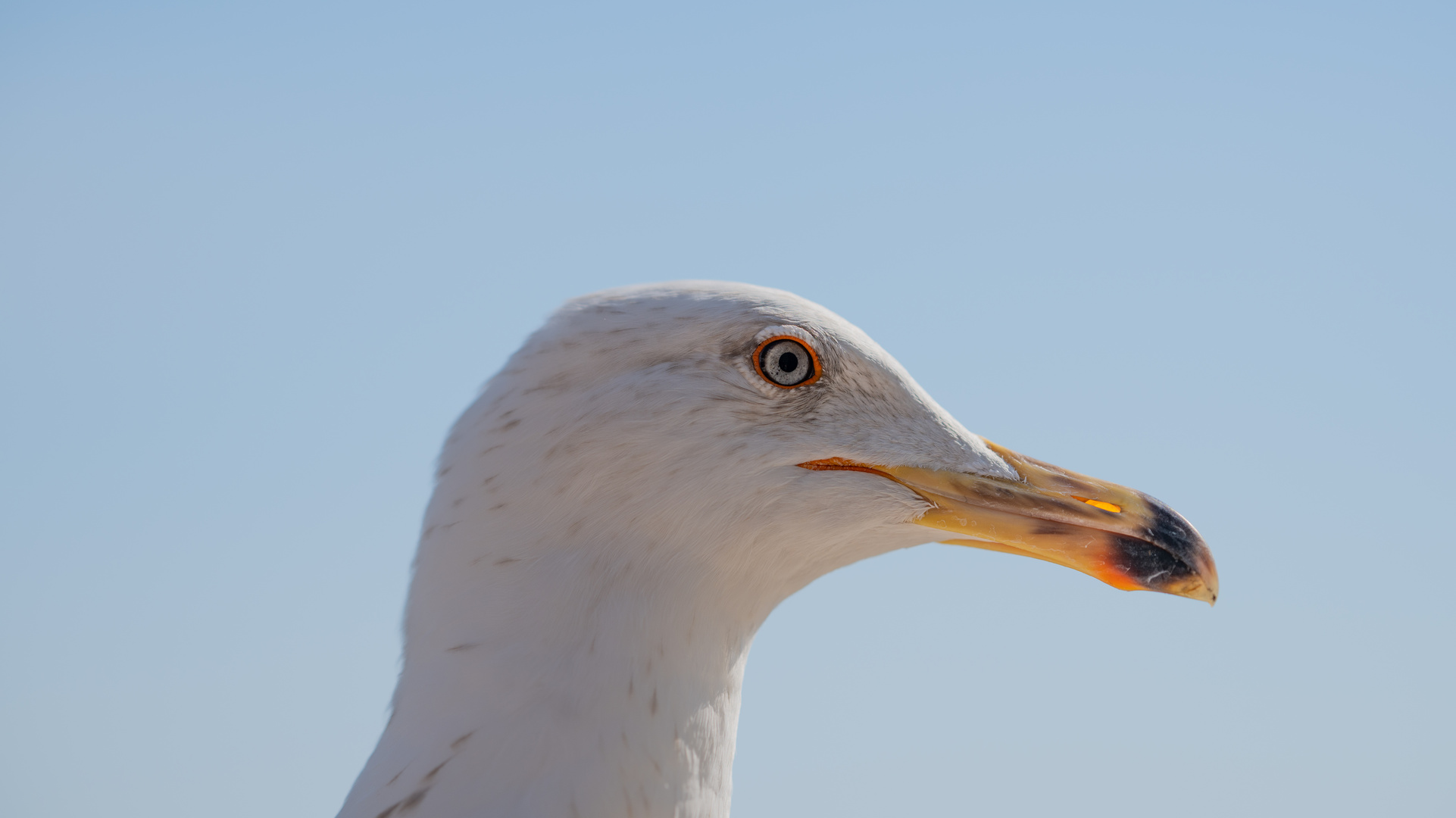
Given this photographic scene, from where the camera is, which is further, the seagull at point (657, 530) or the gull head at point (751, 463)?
the gull head at point (751, 463)

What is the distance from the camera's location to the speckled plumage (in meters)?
2.53

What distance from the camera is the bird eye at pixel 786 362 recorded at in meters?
2.82

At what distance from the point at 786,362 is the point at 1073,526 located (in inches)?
36.0

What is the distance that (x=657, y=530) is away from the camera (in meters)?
2.73

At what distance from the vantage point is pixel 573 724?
2.52m

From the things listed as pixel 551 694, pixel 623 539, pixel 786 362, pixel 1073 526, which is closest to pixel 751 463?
pixel 786 362

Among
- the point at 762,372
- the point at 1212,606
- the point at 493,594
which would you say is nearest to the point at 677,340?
the point at 762,372

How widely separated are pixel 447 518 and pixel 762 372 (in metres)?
0.87

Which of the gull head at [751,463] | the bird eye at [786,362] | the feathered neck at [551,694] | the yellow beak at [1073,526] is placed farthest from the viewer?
the yellow beak at [1073,526]

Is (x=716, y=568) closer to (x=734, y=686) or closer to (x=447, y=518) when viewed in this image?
(x=734, y=686)

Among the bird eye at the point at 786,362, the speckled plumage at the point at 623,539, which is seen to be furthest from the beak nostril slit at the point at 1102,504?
the bird eye at the point at 786,362

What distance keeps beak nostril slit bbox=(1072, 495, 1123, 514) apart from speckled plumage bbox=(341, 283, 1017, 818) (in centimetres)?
28

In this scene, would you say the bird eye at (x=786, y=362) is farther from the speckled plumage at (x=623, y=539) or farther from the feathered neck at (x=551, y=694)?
the feathered neck at (x=551, y=694)

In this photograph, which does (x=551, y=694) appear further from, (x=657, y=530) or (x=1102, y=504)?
(x=1102, y=504)
